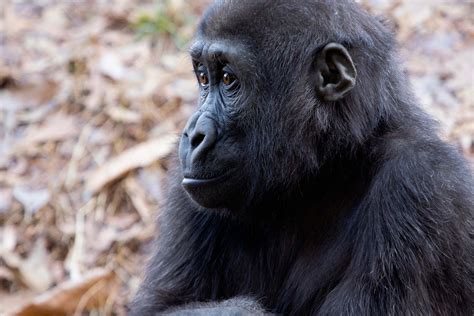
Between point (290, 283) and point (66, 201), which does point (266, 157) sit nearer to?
point (290, 283)

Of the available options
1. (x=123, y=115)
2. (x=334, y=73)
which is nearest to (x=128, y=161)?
(x=123, y=115)

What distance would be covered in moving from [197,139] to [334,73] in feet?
2.56

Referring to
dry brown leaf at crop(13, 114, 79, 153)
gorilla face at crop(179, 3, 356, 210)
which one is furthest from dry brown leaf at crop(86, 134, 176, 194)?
gorilla face at crop(179, 3, 356, 210)

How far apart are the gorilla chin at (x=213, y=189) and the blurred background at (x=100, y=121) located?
2343 mm

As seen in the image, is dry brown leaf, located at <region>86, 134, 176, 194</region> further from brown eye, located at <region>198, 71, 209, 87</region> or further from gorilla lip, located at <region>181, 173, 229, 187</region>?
gorilla lip, located at <region>181, 173, 229, 187</region>

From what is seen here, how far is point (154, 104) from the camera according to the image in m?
8.46

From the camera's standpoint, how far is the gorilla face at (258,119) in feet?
15.7

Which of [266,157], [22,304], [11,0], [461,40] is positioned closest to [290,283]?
[266,157]

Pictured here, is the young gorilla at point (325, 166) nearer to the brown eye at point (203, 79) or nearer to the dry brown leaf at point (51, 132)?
the brown eye at point (203, 79)

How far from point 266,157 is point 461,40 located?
4299 mm

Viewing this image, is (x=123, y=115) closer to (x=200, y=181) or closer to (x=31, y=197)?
(x=31, y=197)

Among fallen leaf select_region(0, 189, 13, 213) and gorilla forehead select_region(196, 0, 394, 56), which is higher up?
gorilla forehead select_region(196, 0, 394, 56)

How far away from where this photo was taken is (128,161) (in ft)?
25.7

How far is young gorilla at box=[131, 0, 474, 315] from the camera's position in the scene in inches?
178
